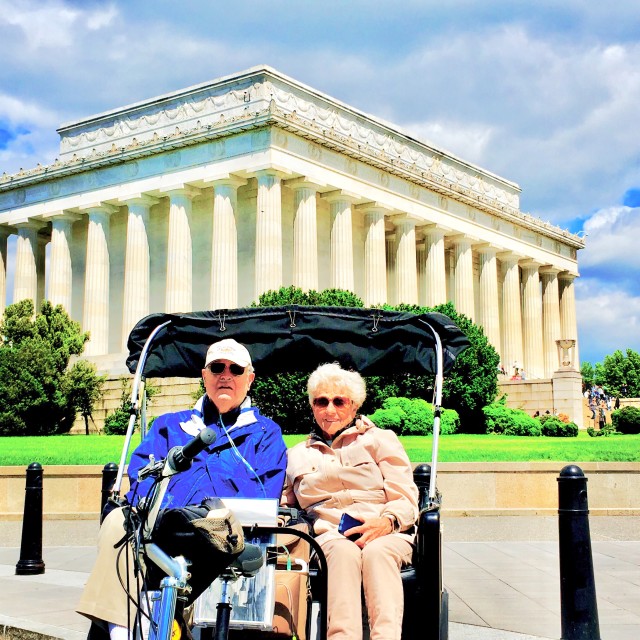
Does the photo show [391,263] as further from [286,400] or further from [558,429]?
[286,400]

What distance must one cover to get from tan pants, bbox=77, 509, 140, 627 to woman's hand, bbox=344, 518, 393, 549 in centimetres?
165

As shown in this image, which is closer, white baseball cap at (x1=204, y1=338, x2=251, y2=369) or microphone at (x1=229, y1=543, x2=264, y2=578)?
microphone at (x1=229, y1=543, x2=264, y2=578)

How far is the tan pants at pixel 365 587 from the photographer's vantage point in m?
5.57

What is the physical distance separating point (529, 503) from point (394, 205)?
4060 centimetres

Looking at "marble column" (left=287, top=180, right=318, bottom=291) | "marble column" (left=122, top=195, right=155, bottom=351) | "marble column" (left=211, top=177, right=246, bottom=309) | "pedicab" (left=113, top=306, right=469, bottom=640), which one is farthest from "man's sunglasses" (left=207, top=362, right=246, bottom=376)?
"marble column" (left=122, top=195, right=155, bottom=351)

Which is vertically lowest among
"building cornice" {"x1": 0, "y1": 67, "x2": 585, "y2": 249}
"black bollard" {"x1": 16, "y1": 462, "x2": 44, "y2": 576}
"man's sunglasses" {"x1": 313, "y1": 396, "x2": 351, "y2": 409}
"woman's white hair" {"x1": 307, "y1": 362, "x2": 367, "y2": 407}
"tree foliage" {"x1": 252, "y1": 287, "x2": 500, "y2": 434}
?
"black bollard" {"x1": 16, "y1": 462, "x2": 44, "y2": 576}

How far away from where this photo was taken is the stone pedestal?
5156 cm

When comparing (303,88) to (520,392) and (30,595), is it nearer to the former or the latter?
(520,392)

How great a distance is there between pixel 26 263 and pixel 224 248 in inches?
664

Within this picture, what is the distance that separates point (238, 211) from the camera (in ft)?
180

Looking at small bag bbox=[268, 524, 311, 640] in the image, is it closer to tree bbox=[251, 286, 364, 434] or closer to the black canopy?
the black canopy

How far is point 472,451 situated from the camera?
72.2 ft

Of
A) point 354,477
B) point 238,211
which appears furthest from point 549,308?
point 354,477

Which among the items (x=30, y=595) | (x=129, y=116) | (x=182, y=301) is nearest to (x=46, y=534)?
(x=30, y=595)
